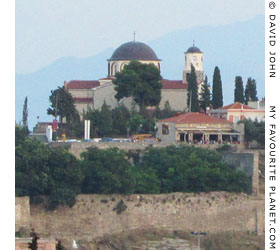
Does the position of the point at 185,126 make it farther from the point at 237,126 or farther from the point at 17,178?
the point at 17,178

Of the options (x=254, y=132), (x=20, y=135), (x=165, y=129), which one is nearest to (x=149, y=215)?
(x=20, y=135)

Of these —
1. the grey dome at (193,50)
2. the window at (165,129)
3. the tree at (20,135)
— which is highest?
the grey dome at (193,50)

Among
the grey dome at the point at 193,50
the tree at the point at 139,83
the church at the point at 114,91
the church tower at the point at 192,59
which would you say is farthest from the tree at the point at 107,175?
the grey dome at the point at 193,50

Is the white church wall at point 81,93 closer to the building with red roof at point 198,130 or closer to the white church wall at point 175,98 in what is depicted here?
the white church wall at point 175,98

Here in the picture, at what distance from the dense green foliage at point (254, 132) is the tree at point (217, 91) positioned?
2.47 m

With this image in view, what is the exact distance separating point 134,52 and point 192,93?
141 inches

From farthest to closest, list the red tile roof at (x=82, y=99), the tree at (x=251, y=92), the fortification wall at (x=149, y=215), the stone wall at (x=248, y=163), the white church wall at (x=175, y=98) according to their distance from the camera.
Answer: the red tile roof at (x=82, y=99), the tree at (x=251, y=92), the white church wall at (x=175, y=98), the stone wall at (x=248, y=163), the fortification wall at (x=149, y=215)

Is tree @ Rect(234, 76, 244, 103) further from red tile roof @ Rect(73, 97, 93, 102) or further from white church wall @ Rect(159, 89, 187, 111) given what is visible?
red tile roof @ Rect(73, 97, 93, 102)

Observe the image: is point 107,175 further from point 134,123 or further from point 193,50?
point 193,50

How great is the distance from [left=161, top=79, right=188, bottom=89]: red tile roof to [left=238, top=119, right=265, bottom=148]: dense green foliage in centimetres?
508

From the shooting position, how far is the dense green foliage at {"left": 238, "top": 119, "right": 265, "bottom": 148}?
37844 millimetres

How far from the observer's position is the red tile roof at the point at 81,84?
145 feet
